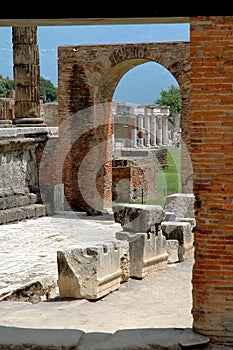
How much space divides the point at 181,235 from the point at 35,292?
3.77 metres

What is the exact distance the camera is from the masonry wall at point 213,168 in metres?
5.74

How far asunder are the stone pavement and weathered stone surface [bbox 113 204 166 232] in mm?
810

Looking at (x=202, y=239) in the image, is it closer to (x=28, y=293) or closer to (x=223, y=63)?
(x=223, y=63)

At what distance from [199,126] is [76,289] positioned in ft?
11.6

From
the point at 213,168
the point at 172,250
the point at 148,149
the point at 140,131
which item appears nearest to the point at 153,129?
the point at 140,131

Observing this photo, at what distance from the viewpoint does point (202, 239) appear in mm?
5914

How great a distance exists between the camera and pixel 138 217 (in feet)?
34.1

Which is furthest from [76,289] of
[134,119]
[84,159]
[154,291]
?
[134,119]

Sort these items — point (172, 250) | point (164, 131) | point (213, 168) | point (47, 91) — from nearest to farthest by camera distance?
1. point (213, 168)
2. point (172, 250)
3. point (164, 131)
4. point (47, 91)

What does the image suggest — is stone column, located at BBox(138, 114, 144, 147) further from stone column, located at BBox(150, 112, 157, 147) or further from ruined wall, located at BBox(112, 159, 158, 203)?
ruined wall, located at BBox(112, 159, 158, 203)

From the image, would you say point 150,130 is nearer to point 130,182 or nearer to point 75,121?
point 130,182

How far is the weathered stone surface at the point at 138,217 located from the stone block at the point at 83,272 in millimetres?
1546

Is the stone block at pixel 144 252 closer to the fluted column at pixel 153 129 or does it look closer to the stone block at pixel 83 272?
the stone block at pixel 83 272

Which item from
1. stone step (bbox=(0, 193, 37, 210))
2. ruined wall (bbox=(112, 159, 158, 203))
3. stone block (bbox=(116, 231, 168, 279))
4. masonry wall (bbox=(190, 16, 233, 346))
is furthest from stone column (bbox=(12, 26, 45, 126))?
masonry wall (bbox=(190, 16, 233, 346))
